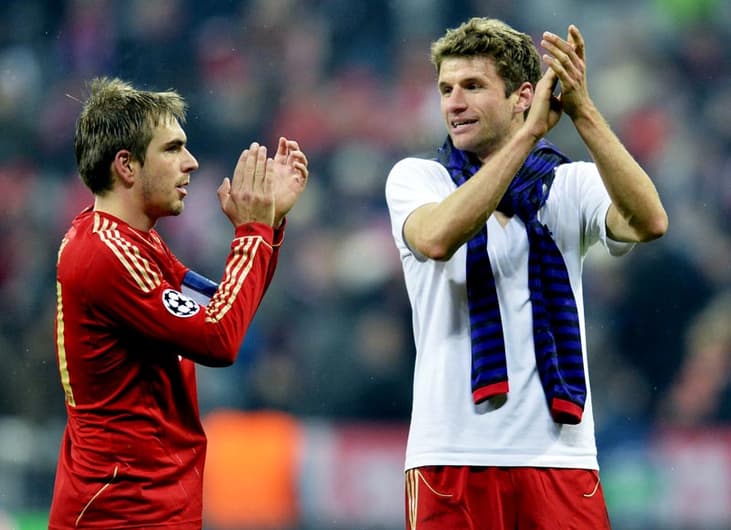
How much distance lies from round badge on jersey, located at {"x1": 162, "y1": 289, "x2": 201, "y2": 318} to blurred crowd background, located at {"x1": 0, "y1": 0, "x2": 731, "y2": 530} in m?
3.08

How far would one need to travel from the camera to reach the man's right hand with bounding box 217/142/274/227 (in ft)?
9.57

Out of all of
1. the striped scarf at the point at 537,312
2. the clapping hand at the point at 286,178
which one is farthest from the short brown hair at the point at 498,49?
the clapping hand at the point at 286,178

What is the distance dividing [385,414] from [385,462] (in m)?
0.31

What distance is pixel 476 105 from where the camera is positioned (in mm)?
3031

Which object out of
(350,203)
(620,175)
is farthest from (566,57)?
(350,203)

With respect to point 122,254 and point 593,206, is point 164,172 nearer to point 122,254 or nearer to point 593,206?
point 122,254

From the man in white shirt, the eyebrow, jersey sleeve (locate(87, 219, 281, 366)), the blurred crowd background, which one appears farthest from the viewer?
the blurred crowd background

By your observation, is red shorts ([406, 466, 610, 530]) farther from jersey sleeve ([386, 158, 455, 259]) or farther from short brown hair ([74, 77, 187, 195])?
→ short brown hair ([74, 77, 187, 195])

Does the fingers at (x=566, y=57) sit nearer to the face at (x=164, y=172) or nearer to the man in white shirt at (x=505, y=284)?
the man in white shirt at (x=505, y=284)

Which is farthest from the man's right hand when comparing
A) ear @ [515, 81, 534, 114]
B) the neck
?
ear @ [515, 81, 534, 114]

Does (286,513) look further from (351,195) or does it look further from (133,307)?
(133,307)

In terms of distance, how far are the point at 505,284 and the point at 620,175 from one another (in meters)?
0.38

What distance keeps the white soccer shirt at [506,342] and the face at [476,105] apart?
113 millimetres

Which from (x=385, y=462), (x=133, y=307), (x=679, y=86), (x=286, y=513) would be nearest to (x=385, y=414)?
(x=385, y=462)
